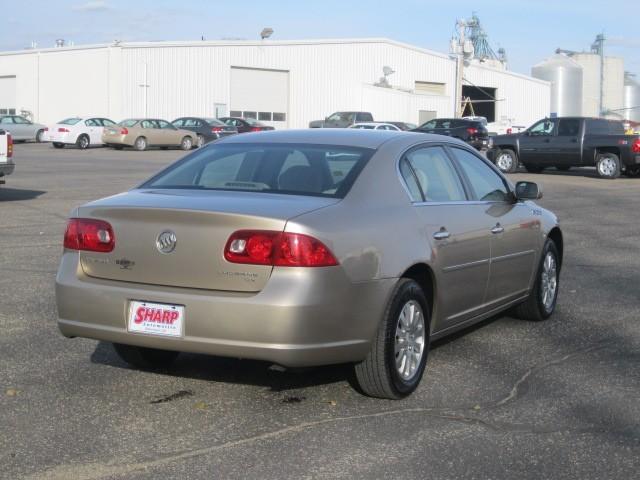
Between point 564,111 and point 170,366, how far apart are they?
3054 inches

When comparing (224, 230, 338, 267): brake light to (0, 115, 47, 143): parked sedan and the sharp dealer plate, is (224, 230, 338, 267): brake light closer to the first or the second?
the sharp dealer plate

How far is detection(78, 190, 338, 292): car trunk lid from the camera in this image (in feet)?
16.8

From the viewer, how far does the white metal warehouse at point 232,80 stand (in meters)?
55.4

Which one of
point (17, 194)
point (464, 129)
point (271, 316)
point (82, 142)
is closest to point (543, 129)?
point (464, 129)

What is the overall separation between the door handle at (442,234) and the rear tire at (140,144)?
37510 mm

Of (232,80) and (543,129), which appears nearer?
(543,129)

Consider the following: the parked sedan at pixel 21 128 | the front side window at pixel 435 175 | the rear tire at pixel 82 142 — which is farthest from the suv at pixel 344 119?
the front side window at pixel 435 175

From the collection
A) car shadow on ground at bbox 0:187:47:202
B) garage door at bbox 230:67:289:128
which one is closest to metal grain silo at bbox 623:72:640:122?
garage door at bbox 230:67:289:128

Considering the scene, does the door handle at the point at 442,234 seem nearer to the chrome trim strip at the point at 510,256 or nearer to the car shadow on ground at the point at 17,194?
the chrome trim strip at the point at 510,256

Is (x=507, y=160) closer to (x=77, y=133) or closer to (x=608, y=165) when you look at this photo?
(x=608, y=165)

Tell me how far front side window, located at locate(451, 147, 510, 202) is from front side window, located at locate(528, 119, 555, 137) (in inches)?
867

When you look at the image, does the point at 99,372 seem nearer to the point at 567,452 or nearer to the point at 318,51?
the point at 567,452

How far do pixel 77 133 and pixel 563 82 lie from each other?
48.0m

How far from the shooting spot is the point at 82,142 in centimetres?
4331
